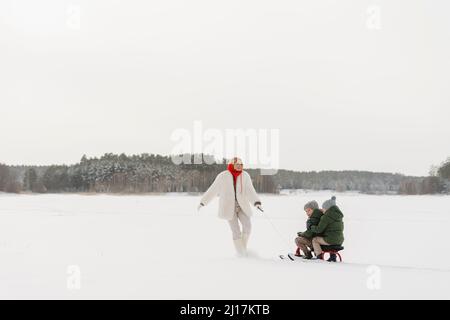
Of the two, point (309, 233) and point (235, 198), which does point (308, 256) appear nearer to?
point (309, 233)

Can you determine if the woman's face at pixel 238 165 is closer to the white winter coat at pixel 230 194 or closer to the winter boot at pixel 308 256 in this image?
the white winter coat at pixel 230 194

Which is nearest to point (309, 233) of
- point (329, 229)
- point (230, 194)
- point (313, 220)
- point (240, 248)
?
point (313, 220)

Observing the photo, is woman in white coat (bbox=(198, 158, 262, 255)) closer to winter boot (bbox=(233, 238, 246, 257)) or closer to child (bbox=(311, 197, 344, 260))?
winter boot (bbox=(233, 238, 246, 257))

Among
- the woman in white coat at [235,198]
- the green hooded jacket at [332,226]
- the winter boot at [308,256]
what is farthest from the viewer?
the woman in white coat at [235,198]

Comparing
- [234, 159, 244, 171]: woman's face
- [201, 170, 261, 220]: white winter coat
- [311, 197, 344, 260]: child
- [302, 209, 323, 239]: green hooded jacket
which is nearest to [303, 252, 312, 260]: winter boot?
[311, 197, 344, 260]: child

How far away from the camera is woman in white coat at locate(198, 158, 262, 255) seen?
907 cm

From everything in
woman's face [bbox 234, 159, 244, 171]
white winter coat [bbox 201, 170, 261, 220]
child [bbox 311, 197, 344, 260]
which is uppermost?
woman's face [bbox 234, 159, 244, 171]

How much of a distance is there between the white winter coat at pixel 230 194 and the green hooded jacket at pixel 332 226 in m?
1.25

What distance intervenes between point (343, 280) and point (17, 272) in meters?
4.57

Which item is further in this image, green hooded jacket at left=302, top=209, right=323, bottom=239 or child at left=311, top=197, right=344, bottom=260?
green hooded jacket at left=302, top=209, right=323, bottom=239

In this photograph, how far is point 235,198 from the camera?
30.0ft

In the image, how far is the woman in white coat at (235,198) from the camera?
9.07 metres

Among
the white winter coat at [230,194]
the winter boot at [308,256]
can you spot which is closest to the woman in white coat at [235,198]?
the white winter coat at [230,194]
